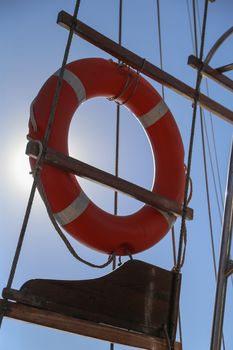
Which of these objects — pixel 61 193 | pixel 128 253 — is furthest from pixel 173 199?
pixel 61 193

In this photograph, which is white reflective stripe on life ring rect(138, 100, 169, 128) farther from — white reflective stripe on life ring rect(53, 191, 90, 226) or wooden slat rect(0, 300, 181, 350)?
wooden slat rect(0, 300, 181, 350)

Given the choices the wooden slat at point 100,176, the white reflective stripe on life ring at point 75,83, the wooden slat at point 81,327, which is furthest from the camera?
the white reflective stripe on life ring at point 75,83

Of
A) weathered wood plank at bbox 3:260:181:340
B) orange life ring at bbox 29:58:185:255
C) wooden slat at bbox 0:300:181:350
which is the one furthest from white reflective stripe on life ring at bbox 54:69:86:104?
wooden slat at bbox 0:300:181:350

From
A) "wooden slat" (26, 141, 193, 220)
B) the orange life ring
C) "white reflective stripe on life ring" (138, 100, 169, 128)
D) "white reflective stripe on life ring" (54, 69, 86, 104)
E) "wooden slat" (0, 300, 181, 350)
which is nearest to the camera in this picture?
"wooden slat" (0, 300, 181, 350)

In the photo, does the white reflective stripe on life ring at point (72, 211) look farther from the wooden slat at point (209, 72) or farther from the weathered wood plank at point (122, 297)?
the wooden slat at point (209, 72)

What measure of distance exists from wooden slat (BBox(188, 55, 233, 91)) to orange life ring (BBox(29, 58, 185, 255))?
169mm

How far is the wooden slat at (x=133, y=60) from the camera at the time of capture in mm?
1412

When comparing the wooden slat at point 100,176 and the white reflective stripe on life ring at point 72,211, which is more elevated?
the wooden slat at point 100,176

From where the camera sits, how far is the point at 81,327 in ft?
3.84

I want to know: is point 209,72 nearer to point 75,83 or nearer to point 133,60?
point 133,60

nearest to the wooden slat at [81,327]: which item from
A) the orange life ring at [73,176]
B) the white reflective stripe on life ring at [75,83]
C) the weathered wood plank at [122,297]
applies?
the weathered wood plank at [122,297]

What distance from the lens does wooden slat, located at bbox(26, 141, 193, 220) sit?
1.30 metres

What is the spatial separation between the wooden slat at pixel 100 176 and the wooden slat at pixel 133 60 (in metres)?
0.30

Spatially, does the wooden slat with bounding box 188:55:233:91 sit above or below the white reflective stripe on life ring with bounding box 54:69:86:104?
above
